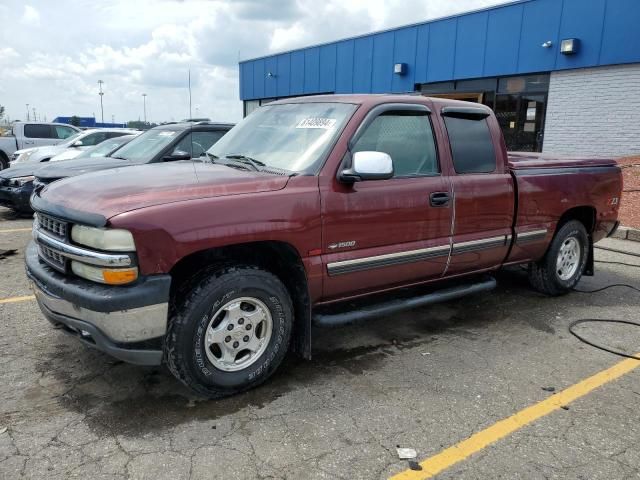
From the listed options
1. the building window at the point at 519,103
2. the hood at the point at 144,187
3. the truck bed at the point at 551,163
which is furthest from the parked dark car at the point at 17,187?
the building window at the point at 519,103

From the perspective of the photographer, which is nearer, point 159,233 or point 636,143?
point 159,233

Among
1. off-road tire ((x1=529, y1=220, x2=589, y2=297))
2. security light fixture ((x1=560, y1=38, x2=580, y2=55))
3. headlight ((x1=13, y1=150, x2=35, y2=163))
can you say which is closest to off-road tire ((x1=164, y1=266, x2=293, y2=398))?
off-road tire ((x1=529, y1=220, x2=589, y2=297))

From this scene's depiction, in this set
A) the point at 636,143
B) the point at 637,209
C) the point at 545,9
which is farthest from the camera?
the point at 545,9

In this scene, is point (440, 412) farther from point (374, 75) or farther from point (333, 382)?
point (374, 75)

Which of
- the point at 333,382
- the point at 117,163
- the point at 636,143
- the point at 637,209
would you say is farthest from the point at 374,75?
the point at 333,382

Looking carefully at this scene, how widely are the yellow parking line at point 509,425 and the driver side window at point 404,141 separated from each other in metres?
1.85

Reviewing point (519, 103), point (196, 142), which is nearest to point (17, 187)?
point (196, 142)

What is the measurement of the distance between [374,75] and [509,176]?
57.5ft

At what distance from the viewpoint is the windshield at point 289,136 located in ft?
12.1

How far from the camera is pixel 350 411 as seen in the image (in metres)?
3.20

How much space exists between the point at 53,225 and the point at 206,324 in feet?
3.82

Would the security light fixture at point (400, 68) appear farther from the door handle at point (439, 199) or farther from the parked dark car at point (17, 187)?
the door handle at point (439, 199)

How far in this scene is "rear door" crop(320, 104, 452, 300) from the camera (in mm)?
3586

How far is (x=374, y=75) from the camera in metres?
21.2
